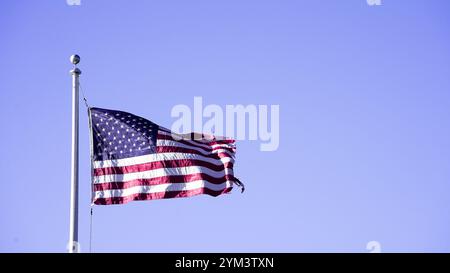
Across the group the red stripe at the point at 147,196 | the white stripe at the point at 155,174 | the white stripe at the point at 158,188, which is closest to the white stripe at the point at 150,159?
the white stripe at the point at 155,174

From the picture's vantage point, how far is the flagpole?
32.9 meters

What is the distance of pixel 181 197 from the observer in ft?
118

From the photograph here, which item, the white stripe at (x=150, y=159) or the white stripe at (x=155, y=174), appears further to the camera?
the white stripe at (x=150, y=159)

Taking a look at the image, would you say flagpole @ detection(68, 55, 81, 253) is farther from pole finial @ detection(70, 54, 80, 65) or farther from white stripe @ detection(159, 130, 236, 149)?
white stripe @ detection(159, 130, 236, 149)

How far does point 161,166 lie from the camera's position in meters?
36.3

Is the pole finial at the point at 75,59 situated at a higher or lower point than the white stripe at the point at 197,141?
higher

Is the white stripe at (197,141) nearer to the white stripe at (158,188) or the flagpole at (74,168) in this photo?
the white stripe at (158,188)

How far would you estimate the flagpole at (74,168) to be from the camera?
32.9m

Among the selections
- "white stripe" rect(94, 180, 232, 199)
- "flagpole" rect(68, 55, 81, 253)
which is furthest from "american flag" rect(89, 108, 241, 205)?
"flagpole" rect(68, 55, 81, 253)

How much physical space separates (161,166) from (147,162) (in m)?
0.38

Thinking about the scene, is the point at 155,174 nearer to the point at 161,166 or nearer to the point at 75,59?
the point at 161,166
